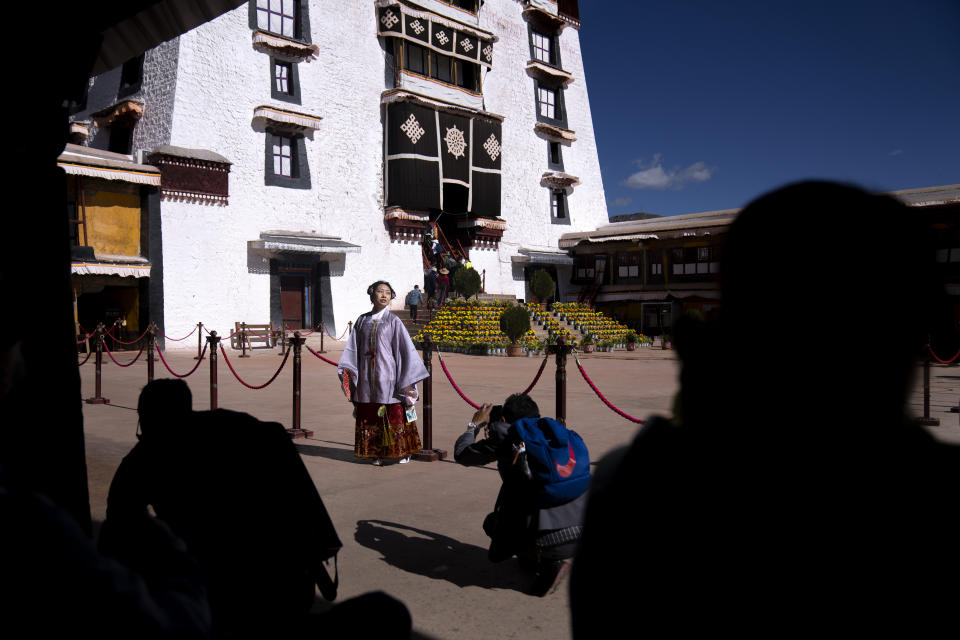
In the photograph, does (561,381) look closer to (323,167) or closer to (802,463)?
(802,463)

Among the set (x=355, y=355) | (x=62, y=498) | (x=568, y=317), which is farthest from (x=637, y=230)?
(x=62, y=498)

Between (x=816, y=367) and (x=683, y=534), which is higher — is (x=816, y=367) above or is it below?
above

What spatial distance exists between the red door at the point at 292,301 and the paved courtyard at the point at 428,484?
943cm

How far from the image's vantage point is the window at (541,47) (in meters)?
31.5

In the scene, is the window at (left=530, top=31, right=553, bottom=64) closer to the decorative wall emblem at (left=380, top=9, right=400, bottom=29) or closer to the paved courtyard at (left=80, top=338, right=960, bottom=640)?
the decorative wall emblem at (left=380, top=9, right=400, bottom=29)

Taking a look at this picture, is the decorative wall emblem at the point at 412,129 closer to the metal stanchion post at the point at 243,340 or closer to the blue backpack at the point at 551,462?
the metal stanchion post at the point at 243,340

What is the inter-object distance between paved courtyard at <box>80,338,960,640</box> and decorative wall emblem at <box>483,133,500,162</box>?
16851mm

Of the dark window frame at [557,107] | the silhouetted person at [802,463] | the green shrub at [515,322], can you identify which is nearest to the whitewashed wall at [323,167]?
the dark window frame at [557,107]

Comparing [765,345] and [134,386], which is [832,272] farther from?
[134,386]

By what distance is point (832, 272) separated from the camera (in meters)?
0.93

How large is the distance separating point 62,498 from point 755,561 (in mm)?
2019

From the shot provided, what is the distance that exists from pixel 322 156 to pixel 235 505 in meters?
23.5

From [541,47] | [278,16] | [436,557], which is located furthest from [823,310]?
[541,47]

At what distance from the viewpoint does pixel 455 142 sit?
27.3 m
